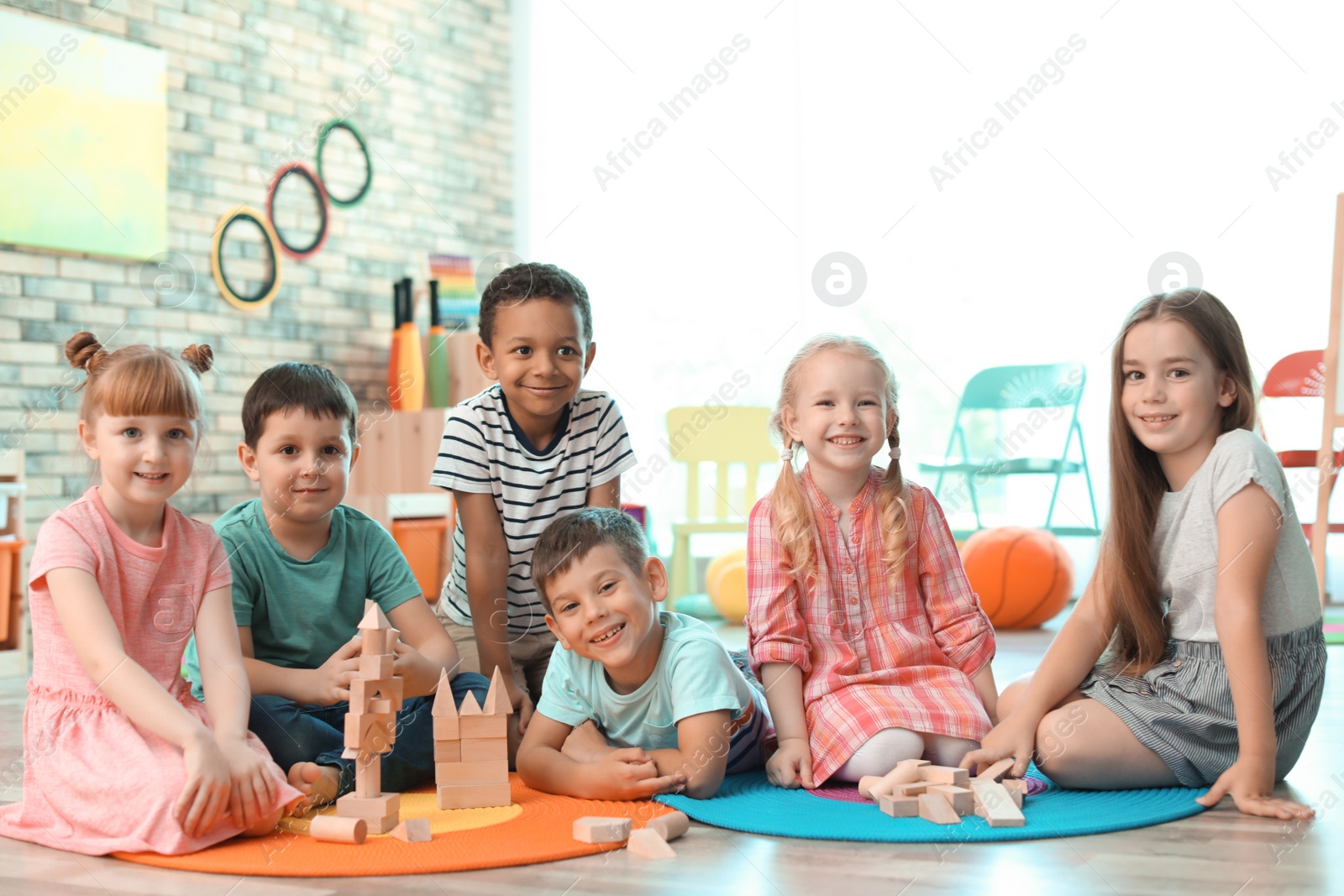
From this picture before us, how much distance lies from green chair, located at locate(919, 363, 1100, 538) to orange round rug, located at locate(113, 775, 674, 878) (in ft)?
9.92

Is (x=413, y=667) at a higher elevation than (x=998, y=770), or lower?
higher

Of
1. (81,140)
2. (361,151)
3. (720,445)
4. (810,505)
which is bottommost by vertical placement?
(810,505)

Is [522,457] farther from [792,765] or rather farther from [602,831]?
[602,831]

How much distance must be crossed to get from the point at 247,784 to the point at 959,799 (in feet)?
2.91

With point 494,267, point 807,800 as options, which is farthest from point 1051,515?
point 807,800

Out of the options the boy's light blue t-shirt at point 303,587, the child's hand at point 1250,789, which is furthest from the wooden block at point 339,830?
the child's hand at point 1250,789

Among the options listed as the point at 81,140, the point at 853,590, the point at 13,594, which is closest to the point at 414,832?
the point at 853,590

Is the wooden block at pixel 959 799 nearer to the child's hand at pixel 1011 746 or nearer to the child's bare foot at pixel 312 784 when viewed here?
the child's hand at pixel 1011 746

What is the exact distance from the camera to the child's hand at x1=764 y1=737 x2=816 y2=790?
1.75 m

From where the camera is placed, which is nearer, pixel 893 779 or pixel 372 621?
pixel 372 621

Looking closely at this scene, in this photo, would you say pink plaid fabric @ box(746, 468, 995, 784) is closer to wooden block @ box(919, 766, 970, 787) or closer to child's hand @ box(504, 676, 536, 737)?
wooden block @ box(919, 766, 970, 787)

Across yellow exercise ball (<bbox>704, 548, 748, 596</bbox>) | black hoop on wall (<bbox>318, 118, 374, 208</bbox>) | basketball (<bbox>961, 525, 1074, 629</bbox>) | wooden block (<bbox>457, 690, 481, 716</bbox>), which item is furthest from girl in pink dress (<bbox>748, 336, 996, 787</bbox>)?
black hoop on wall (<bbox>318, 118, 374, 208</bbox>)

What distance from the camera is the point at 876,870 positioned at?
1.33 metres

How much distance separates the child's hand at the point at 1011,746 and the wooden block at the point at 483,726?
644 millimetres
